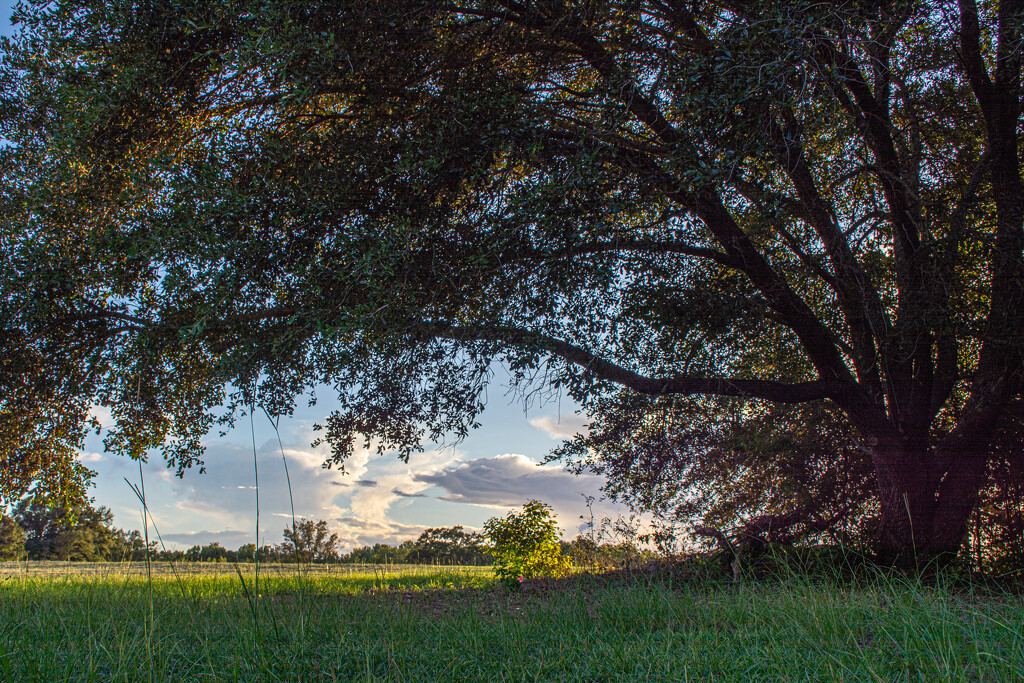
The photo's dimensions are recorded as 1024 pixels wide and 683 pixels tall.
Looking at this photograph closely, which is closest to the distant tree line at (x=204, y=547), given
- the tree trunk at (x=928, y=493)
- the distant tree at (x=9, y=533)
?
the distant tree at (x=9, y=533)

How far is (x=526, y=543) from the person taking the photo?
9484 mm

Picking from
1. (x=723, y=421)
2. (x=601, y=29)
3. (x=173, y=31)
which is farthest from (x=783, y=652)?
(x=173, y=31)

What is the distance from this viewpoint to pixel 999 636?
14.0ft

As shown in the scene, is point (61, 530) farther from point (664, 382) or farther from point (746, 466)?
point (746, 466)

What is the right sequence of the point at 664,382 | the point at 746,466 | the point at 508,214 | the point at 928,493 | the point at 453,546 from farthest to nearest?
the point at 453,546, the point at 746,466, the point at 928,493, the point at 664,382, the point at 508,214

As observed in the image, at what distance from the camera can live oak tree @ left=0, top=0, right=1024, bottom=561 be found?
586 centimetres

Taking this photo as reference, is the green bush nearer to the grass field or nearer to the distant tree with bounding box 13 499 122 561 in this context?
the grass field

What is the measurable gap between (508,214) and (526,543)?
18.2 ft

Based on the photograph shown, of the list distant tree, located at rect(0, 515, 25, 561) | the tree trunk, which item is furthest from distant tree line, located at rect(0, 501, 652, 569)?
the tree trunk

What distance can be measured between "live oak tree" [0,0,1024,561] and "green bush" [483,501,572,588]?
2.49 metres

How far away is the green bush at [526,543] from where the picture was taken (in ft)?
30.9

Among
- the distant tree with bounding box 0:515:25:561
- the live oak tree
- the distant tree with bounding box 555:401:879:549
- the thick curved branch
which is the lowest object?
the distant tree with bounding box 0:515:25:561

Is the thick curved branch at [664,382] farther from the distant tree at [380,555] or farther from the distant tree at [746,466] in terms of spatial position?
the distant tree at [380,555]

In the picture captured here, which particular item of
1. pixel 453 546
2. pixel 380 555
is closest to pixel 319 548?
pixel 380 555
